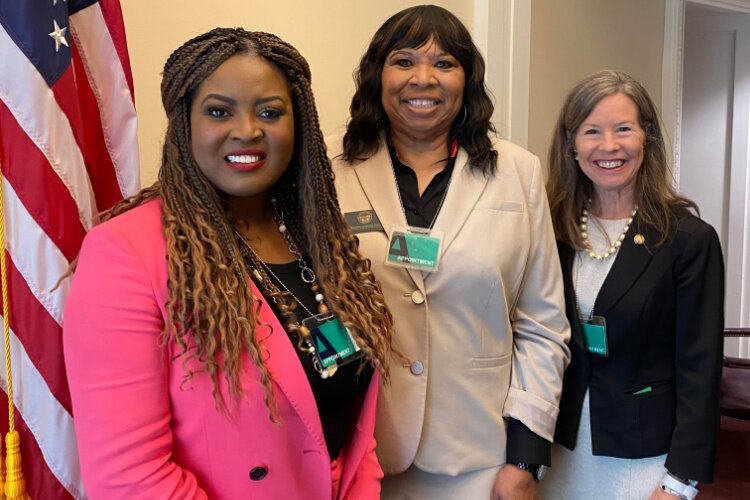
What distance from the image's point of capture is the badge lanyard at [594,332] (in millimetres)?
1702

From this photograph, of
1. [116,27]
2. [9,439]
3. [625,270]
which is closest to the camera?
[9,439]

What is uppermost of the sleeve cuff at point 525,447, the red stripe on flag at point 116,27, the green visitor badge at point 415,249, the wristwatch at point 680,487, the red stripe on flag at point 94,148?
the red stripe on flag at point 116,27

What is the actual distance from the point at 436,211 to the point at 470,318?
0.27 m

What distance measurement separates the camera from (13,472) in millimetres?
1244

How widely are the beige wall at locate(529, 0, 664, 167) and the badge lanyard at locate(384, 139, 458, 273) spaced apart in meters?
1.83

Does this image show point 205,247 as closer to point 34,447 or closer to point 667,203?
point 34,447

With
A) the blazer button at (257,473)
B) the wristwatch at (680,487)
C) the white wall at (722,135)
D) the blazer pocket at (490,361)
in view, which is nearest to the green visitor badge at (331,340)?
the blazer button at (257,473)

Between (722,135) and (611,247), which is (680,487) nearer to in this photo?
(611,247)

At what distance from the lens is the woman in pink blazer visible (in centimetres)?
100

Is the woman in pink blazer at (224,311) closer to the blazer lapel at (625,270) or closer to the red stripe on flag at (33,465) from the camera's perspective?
the red stripe on flag at (33,465)

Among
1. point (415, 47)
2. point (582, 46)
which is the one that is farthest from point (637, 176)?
point (582, 46)

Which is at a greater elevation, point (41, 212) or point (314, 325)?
point (41, 212)

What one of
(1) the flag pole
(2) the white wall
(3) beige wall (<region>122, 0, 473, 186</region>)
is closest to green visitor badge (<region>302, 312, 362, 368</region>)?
(1) the flag pole

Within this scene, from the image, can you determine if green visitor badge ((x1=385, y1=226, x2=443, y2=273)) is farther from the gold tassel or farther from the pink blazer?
the gold tassel
